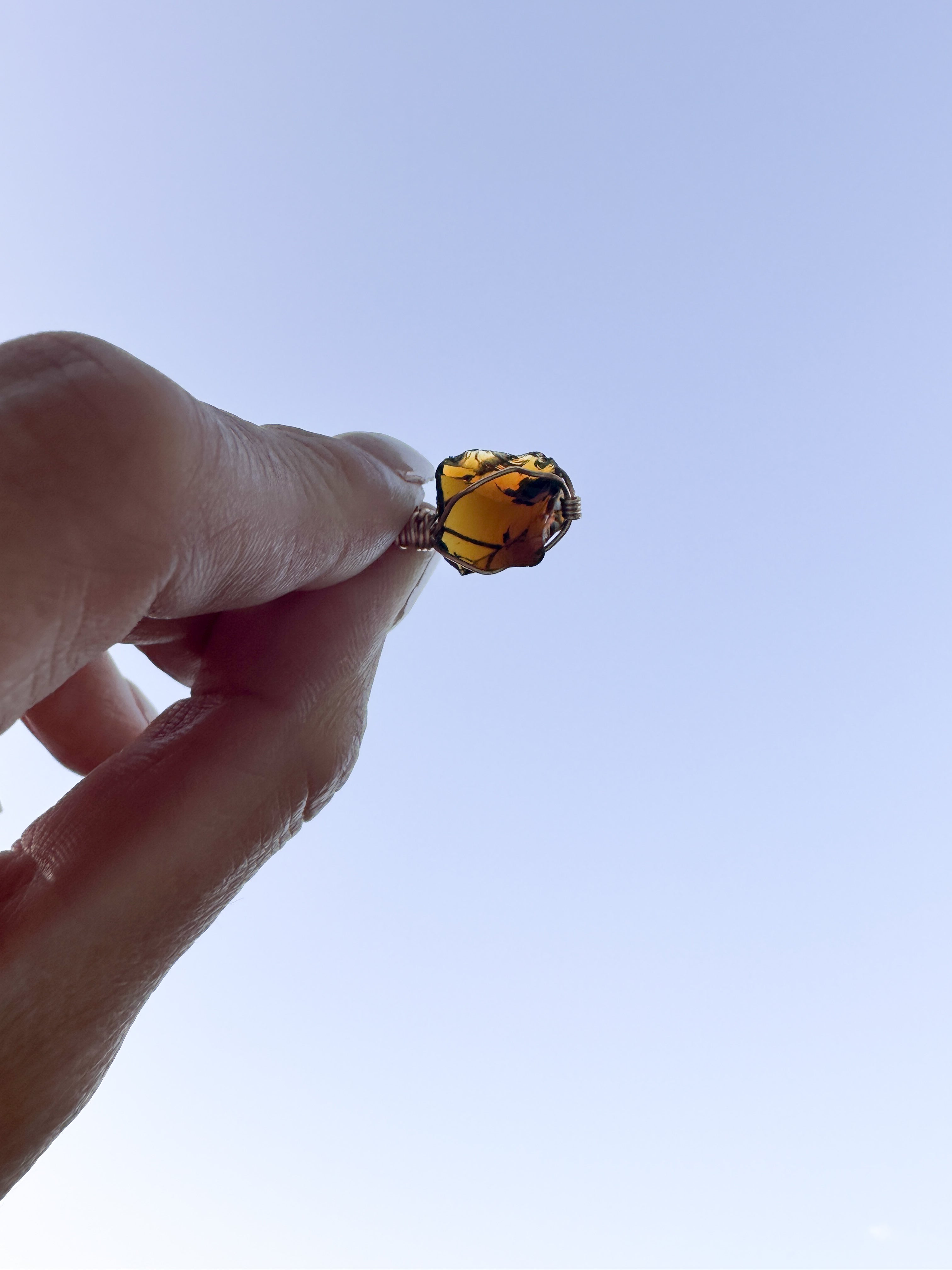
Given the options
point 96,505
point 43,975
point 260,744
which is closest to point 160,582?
point 96,505

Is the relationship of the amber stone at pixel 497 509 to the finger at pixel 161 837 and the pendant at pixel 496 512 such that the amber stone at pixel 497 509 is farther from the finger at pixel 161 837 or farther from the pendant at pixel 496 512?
the finger at pixel 161 837

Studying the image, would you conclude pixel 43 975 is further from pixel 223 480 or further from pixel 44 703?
pixel 44 703

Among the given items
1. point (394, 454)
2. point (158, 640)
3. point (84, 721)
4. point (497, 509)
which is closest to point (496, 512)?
point (497, 509)

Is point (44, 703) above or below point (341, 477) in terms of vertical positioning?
below

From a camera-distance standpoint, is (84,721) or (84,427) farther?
(84,721)

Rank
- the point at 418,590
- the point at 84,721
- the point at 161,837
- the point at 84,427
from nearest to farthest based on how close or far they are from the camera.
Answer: the point at 84,427, the point at 161,837, the point at 418,590, the point at 84,721

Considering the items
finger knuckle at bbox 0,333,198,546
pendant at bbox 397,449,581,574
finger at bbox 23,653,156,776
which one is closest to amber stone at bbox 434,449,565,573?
pendant at bbox 397,449,581,574

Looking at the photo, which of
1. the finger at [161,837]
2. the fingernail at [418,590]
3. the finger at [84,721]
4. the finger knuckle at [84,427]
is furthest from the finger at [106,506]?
the finger at [84,721]

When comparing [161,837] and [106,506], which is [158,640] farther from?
[106,506]
